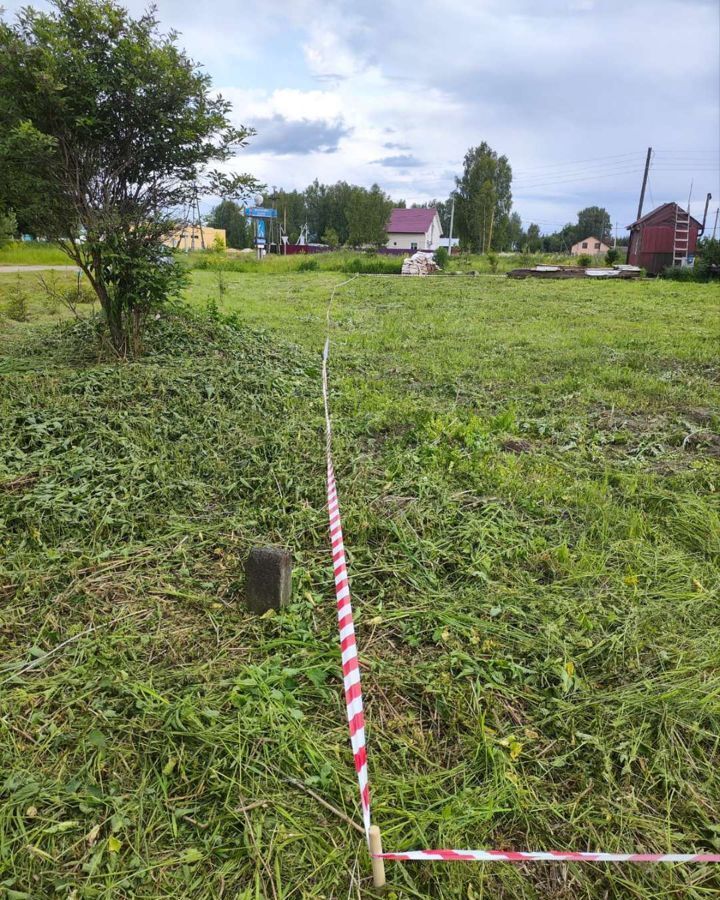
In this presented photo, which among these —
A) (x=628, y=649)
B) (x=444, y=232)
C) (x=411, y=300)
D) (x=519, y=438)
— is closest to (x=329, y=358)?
(x=519, y=438)

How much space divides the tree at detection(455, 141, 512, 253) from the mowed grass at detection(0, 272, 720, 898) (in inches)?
1771

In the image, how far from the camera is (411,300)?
16.2m

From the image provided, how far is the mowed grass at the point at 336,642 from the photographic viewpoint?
1.81m

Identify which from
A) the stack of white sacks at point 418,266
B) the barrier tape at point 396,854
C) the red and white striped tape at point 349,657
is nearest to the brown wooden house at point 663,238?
the stack of white sacks at point 418,266

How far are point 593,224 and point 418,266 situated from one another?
78475mm

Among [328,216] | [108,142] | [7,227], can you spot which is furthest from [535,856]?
[328,216]

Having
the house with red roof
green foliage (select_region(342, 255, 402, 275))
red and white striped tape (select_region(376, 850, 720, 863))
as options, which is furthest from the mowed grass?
the house with red roof

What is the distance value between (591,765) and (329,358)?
660cm

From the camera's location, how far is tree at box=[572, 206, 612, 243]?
298 feet

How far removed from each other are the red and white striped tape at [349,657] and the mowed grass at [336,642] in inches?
4.7

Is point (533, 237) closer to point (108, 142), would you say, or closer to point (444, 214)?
point (444, 214)

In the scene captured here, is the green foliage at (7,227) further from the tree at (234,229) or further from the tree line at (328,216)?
the tree at (234,229)

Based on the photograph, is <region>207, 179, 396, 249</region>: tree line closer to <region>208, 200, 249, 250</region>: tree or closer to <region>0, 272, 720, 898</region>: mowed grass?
<region>208, 200, 249, 250</region>: tree

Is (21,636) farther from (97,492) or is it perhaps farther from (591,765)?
(591,765)
